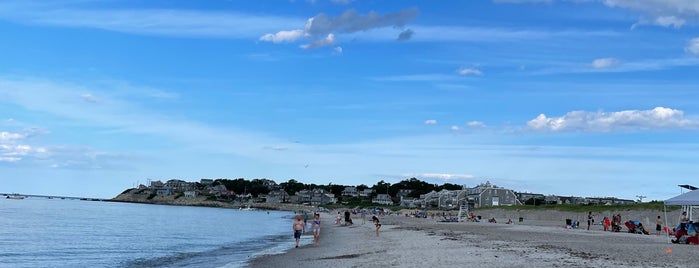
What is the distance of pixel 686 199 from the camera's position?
28.5 metres

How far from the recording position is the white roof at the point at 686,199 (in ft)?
91.0

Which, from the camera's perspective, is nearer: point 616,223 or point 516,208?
point 616,223

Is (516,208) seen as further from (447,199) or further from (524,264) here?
(524,264)

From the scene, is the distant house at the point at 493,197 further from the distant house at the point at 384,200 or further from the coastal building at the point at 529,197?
the distant house at the point at 384,200

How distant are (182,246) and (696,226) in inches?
1088

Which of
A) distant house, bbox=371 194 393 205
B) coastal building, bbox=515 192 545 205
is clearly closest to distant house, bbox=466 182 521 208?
coastal building, bbox=515 192 545 205

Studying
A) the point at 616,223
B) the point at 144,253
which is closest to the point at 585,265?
the point at 144,253

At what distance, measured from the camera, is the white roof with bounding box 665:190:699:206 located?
27.8m

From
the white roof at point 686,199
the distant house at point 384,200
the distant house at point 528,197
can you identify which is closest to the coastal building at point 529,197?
the distant house at point 528,197

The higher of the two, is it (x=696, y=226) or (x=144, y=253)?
(x=696, y=226)

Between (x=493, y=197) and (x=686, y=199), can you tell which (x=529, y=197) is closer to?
(x=493, y=197)

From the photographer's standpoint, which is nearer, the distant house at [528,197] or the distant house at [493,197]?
the distant house at [493,197]

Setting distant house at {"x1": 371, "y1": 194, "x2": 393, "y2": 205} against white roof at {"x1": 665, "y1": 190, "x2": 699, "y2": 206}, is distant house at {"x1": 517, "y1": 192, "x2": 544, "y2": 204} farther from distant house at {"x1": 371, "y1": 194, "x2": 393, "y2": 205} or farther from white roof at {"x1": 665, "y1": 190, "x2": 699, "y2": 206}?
white roof at {"x1": 665, "y1": 190, "x2": 699, "y2": 206}

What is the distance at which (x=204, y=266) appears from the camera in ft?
83.4
